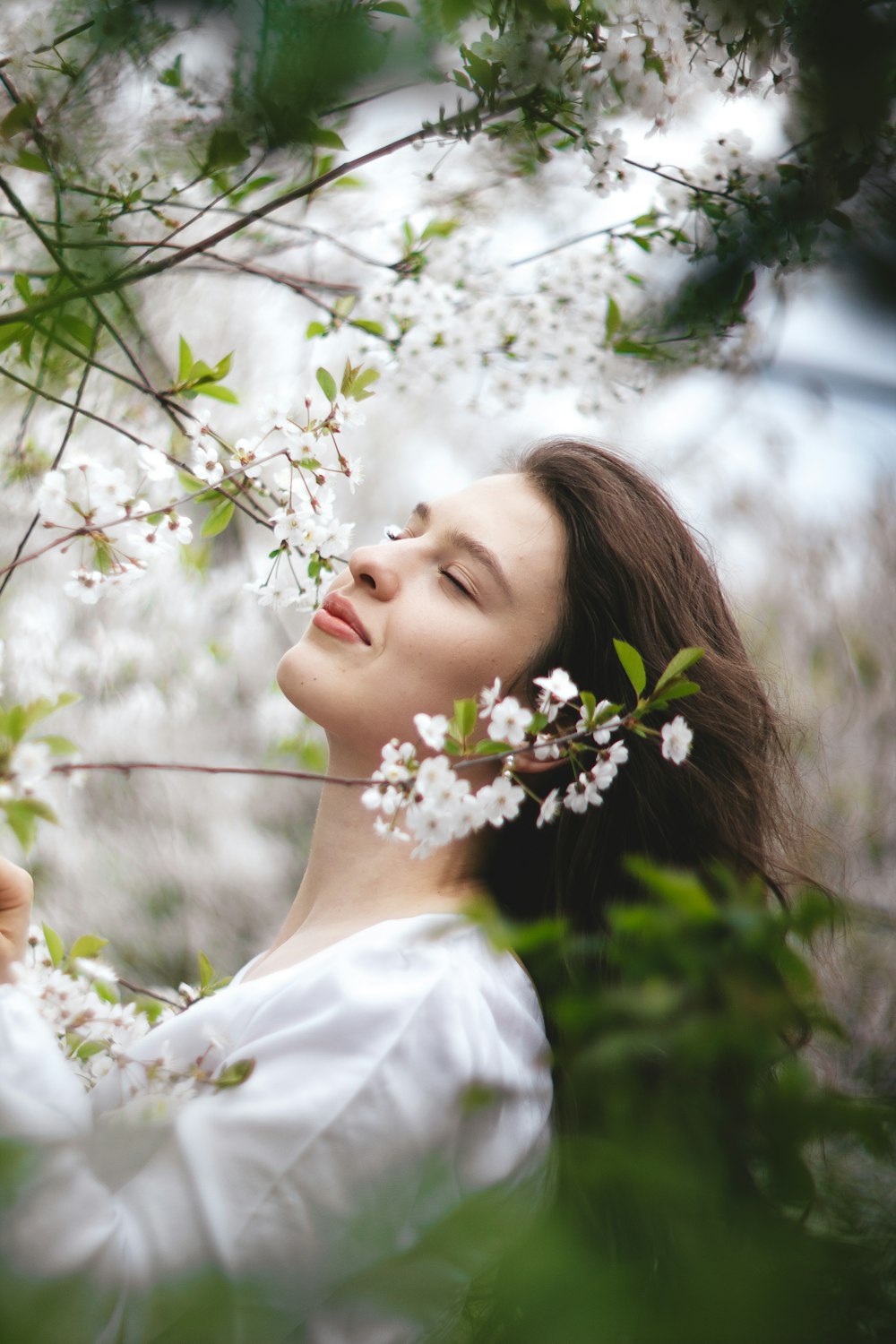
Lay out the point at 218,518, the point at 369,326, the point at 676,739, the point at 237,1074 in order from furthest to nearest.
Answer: the point at 369,326 < the point at 218,518 < the point at 676,739 < the point at 237,1074

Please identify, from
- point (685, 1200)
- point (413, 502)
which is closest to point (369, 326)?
point (685, 1200)

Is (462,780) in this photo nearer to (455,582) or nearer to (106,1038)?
(455,582)

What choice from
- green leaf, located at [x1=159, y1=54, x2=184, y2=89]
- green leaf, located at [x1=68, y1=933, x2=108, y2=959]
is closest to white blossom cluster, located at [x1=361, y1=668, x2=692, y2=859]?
green leaf, located at [x1=68, y1=933, x2=108, y2=959]

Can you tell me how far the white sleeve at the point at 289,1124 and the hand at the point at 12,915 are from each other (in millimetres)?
82

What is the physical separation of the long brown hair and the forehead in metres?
0.03

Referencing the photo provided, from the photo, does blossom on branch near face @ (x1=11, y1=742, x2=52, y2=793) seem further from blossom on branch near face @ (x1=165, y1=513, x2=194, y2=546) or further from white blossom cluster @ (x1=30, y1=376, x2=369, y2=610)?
blossom on branch near face @ (x1=165, y1=513, x2=194, y2=546)

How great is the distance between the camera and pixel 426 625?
3.46ft

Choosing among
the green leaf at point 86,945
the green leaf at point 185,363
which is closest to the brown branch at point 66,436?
the green leaf at point 185,363

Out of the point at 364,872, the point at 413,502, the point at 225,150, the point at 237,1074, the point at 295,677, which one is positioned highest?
the point at 225,150

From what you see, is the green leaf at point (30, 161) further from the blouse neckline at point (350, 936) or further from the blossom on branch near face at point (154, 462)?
the blouse neckline at point (350, 936)

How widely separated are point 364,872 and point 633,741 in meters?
0.35

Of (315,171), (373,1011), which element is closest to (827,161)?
(373,1011)

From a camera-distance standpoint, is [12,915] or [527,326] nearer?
[12,915]

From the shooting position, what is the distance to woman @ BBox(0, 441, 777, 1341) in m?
0.63
